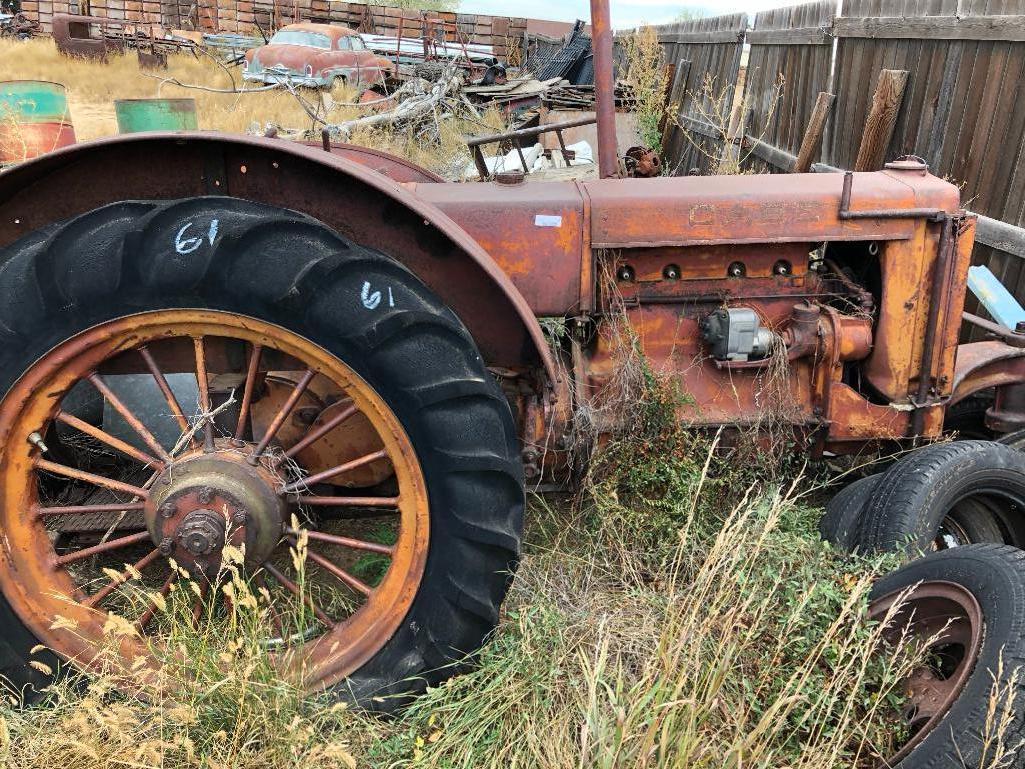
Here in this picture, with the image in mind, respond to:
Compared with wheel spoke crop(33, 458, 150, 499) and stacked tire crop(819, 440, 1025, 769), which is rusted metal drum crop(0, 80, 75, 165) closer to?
wheel spoke crop(33, 458, 150, 499)

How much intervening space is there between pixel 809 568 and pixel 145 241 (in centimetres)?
200

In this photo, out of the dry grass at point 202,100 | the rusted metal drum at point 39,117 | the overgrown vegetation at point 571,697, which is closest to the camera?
the overgrown vegetation at point 571,697

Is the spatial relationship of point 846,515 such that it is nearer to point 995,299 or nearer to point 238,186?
point 995,299

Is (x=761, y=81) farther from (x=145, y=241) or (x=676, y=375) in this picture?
(x=145, y=241)

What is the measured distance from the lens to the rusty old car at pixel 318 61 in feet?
49.6

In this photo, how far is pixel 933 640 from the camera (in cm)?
180

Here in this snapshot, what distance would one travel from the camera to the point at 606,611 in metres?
2.36

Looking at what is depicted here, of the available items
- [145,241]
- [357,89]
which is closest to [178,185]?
[145,241]

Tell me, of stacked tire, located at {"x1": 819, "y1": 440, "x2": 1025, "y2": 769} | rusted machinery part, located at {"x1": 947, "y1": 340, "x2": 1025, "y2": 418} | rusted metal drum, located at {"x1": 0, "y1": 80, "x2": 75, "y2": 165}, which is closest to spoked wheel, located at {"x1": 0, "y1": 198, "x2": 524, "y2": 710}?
stacked tire, located at {"x1": 819, "y1": 440, "x2": 1025, "y2": 769}

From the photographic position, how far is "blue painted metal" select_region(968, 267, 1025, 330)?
3.53m

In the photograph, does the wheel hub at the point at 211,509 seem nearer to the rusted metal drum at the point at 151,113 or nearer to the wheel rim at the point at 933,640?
the wheel rim at the point at 933,640

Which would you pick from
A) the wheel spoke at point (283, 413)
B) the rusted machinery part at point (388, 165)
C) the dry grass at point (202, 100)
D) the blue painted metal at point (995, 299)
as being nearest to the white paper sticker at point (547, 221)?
the rusted machinery part at point (388, 165)

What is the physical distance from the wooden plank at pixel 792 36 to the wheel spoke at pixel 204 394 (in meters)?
5.99

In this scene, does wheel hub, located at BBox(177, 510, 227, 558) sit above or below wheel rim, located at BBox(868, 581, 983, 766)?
above
